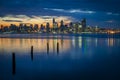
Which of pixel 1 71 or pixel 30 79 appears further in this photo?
pixel 1 71

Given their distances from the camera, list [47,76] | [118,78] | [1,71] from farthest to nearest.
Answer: [1,71] → [47,76] → [118,78]

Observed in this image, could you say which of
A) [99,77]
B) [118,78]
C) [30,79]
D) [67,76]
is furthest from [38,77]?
[118,78]

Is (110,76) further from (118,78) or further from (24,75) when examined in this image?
(24,75)

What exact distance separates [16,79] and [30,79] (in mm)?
1295

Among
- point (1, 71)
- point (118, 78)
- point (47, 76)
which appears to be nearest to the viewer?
point (118, 78)

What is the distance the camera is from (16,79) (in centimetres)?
2075

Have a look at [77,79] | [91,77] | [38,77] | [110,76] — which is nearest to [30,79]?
[38,77]

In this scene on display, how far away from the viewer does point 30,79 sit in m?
20.8

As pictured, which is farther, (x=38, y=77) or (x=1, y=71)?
(x=1, y=71)

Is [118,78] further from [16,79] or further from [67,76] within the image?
[16,79]

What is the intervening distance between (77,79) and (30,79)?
434 centimetres

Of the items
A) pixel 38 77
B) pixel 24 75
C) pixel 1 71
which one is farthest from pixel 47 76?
pixel 1 71

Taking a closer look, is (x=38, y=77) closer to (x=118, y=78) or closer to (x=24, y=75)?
(x=24, y=75)

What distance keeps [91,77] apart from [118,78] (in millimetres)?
2420
